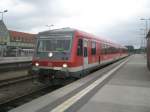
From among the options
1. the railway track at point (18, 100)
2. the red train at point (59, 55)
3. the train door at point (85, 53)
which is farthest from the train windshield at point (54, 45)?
the railway track at point (18, 100)

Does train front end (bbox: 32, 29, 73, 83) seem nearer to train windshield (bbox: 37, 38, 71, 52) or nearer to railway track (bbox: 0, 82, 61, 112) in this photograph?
train windshield (bbox: 37, 38, 71, 52)

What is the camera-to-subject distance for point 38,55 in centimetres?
1408

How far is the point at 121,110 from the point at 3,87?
326 inches

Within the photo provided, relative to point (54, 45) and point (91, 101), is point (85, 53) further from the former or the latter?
point (91, 101)

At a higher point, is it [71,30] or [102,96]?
[71,30]

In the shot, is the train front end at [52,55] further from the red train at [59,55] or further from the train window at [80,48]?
the train window at [80,48]

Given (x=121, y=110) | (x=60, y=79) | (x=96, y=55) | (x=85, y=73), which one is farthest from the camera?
(x=96, y=55)

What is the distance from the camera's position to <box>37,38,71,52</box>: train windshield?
13570mm

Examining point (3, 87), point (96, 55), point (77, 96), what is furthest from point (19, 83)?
point (77, 96)

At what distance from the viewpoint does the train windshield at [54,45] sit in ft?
44.5

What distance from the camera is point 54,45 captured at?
13.8m

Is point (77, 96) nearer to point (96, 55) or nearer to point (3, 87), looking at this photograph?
point (3, 87)

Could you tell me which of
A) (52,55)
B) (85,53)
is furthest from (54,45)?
(85,53)

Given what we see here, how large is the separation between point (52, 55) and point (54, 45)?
55 centimetres
